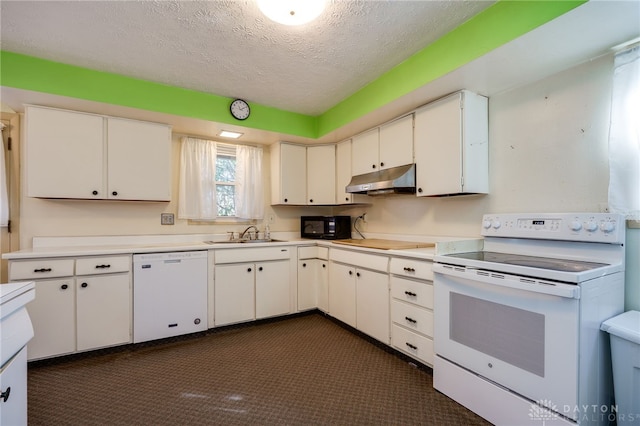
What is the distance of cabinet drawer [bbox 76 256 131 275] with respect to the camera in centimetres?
244

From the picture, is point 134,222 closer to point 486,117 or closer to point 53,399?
point 53,399

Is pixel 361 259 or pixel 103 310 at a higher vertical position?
pixel 361 259

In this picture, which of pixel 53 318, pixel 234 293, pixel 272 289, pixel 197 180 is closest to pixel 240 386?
pixel 234 293

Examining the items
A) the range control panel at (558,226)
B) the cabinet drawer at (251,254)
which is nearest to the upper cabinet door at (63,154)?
the cabinet drawer at (251,254)

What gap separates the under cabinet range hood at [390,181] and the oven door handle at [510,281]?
915 millimetres

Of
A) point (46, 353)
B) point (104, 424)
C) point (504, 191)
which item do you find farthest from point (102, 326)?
point (504, 191)

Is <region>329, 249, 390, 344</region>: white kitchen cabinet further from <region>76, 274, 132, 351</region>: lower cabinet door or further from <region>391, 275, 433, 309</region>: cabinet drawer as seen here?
<region>76, 274, 132, 351</region>: lower cabinet door

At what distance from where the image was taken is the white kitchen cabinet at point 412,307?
7.11ft

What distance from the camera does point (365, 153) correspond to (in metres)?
3.31

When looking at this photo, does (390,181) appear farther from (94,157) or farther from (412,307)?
(94,157)

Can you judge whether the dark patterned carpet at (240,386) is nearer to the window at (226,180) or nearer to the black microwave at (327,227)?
the black microwave at (327,227)

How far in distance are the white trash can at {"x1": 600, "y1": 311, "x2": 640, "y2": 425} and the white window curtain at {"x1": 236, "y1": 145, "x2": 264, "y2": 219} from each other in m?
3.31

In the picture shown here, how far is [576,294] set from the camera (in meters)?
1.34

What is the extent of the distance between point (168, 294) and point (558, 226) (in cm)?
316
